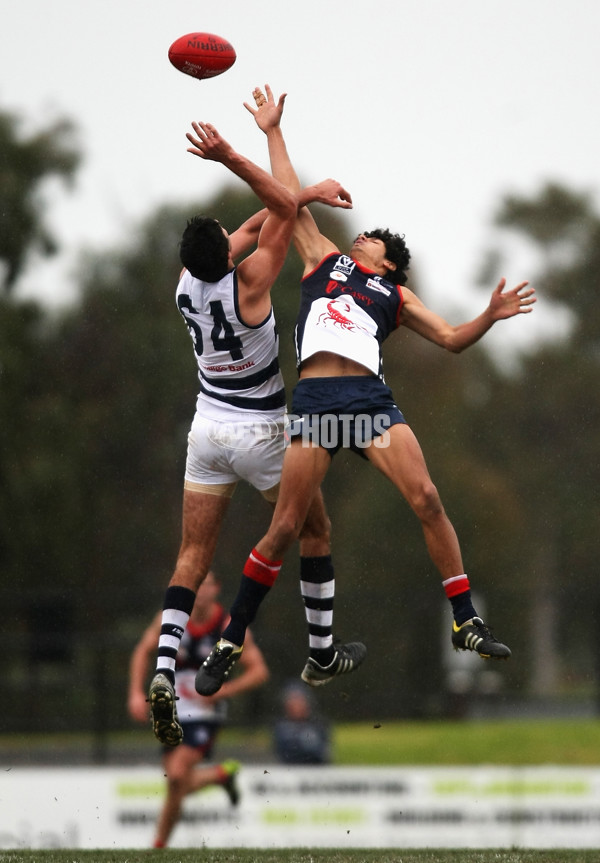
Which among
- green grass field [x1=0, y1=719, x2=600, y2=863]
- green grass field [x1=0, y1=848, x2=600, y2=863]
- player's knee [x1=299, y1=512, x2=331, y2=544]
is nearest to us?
player's knee [x1=299, y1=512, x2=331, y2=544]

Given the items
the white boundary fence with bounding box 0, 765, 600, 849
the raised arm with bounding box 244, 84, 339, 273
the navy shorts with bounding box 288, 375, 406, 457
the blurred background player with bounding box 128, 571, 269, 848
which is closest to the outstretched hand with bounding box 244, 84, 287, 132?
the raised arm with bounding box 244, 84, 339, 273

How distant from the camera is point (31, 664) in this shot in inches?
615

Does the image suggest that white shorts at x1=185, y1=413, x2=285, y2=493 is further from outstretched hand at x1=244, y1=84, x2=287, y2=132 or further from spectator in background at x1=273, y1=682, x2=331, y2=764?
spectator in background at x1=273, y1=682, x2=331, y2=764

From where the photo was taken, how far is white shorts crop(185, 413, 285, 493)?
7473mm

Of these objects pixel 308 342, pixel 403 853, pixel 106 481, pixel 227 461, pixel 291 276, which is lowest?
pixel 403 853

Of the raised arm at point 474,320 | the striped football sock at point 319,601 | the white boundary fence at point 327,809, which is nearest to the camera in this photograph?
the raised arm at point 474,320

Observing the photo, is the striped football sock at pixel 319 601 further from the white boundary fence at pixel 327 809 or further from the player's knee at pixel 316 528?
the white boundary fence at pixel 327 809

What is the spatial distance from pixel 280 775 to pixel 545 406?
2301cm

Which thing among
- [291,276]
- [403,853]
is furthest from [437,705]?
[291,276]

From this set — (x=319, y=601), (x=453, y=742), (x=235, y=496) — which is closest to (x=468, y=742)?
(x=453, y=742)

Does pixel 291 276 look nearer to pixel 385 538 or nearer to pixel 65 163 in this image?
pixel 385 538

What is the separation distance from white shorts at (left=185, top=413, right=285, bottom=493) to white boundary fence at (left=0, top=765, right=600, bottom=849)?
5085mm

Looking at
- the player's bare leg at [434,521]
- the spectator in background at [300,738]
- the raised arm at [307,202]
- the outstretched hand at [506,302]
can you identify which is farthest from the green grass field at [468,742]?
the outstretched hand at [506,302]

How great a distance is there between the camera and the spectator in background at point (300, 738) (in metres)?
13.9
